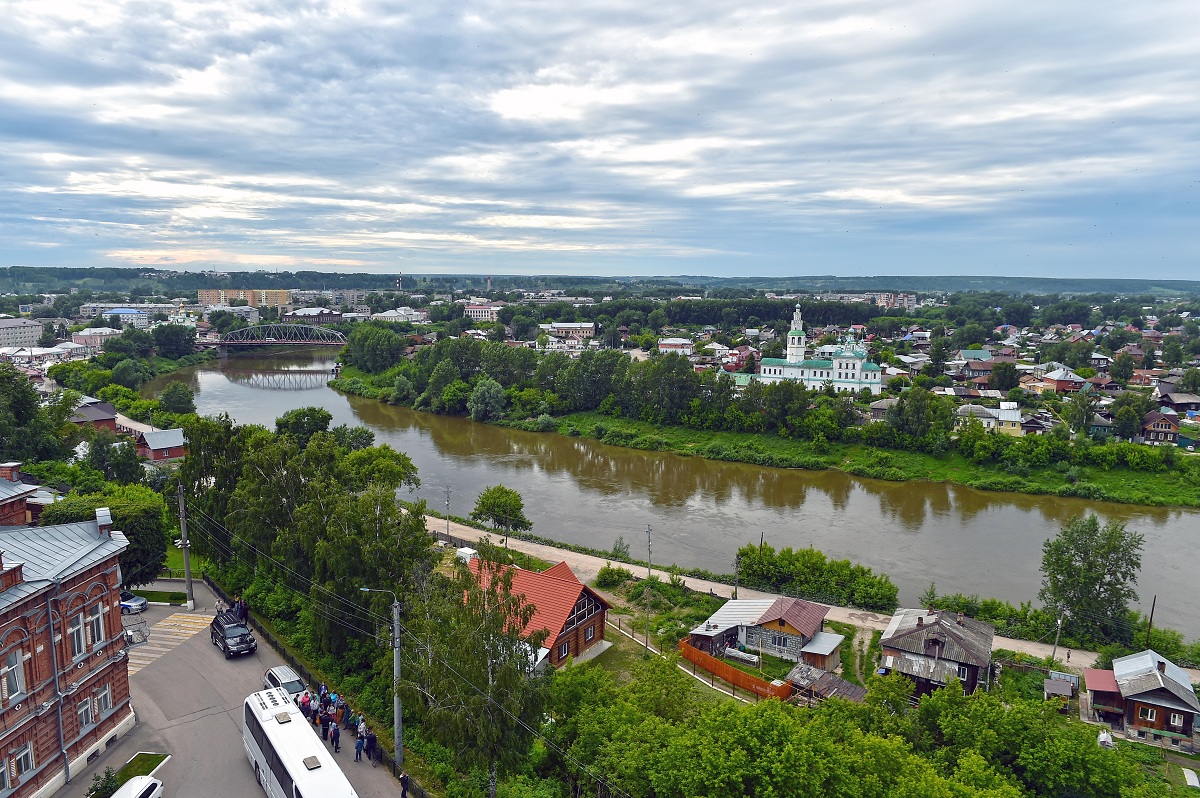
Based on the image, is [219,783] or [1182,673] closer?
[219,783]

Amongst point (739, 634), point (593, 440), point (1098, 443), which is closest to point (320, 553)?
point (739, 634)

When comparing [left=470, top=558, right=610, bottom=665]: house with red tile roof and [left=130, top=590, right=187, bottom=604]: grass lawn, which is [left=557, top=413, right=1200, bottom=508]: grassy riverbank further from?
[left=130, top=590, right=187, bottom=604]: grass lawn

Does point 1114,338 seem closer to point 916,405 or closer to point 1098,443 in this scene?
point 1098,443

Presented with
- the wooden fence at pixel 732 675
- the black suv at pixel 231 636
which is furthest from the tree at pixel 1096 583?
the black suv at pixel 231 636

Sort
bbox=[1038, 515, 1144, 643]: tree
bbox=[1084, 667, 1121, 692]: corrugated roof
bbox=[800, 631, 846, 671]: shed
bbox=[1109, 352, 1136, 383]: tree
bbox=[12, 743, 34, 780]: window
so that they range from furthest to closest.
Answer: bbox=[1109, 352, 1136, 383]: tree → bbox=[1038, 515, 1144, 643]: tree → bbox=[800, 631, 846, 671]: shed → bbox=[1084, 667, 1121, 692]: corrugated roof → bbox=[12, 743, 34, 780]: window

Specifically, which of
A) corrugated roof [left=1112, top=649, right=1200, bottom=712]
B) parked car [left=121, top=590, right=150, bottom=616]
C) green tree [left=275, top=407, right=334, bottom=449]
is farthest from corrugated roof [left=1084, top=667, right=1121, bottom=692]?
green tree [left=275, top=407, right=334, bottom=449]

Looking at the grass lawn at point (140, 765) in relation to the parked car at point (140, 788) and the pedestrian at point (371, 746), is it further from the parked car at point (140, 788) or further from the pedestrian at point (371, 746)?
the pedestrian at point (371, 746)
